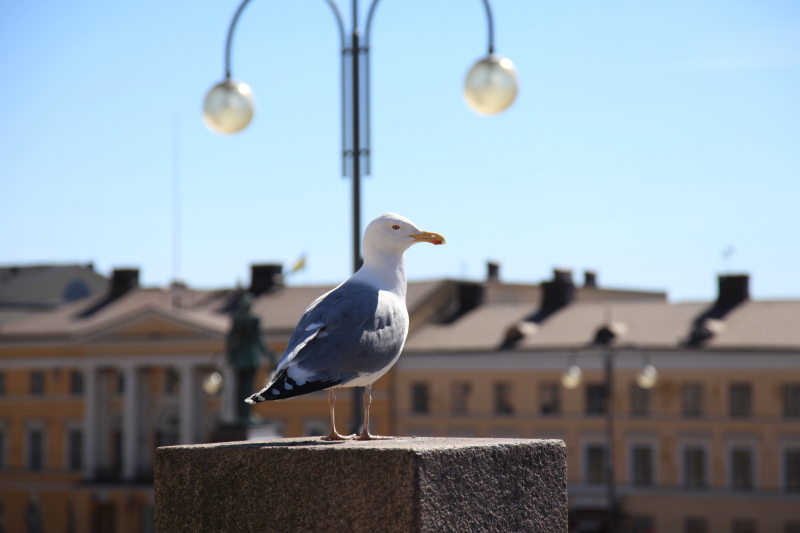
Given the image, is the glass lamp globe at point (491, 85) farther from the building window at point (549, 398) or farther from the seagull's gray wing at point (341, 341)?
the building window at point (549, 398)

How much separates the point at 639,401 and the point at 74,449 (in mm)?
32406

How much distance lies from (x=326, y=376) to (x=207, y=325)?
60.1 m

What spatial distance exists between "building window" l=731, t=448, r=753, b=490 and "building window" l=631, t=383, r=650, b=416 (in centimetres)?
405

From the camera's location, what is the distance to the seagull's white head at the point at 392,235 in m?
6.13

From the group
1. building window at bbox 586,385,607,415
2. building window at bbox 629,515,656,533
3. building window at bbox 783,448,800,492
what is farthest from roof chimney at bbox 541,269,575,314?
building window at bbox 783,448,800,492

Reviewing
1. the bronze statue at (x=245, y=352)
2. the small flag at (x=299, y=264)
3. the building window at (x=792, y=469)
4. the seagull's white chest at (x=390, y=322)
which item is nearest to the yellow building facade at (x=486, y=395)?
the building window at (x=792, y=469)

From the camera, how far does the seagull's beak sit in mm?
6070

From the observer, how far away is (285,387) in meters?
5.59

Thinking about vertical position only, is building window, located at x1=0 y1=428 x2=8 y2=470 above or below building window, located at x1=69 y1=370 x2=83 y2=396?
below

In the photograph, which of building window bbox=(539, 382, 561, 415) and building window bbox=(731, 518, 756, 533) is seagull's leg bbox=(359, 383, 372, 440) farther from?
building window bbox=(539, 382, 561, 415)

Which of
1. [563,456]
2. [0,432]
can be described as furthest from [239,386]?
[0,432]

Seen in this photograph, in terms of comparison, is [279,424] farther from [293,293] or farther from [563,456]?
[563,456]

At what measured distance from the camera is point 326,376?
18.8ft

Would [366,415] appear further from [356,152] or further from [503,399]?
[503,399]
